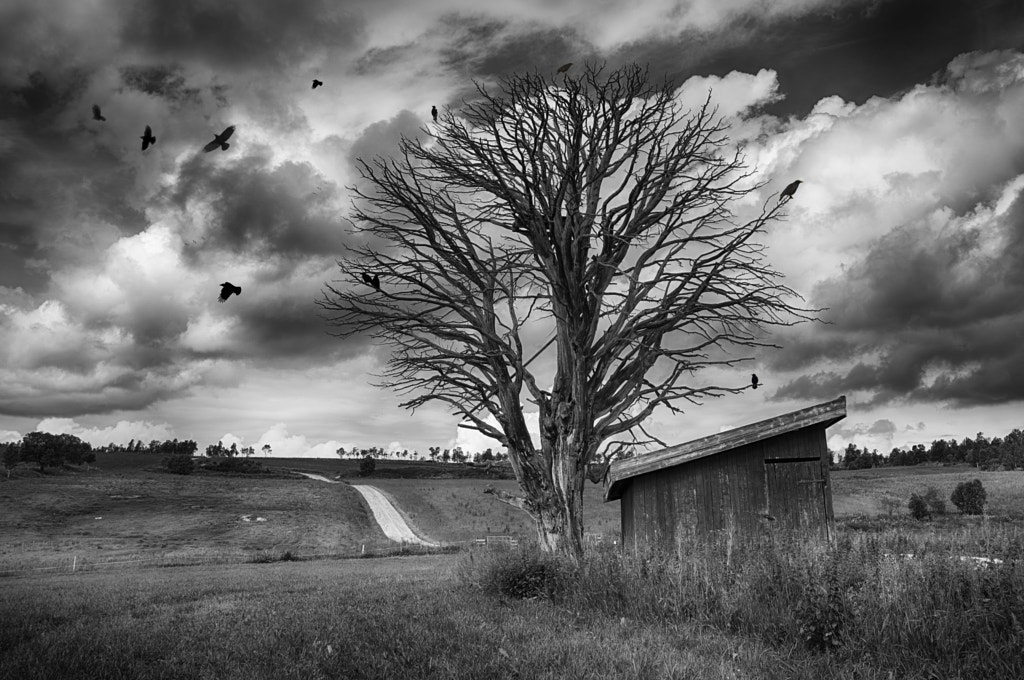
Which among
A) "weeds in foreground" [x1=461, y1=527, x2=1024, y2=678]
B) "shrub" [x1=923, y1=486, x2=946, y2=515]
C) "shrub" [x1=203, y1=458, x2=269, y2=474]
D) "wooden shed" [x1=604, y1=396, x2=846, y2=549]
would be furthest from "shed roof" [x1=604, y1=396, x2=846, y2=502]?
"shrub" [x1=203, y1=458, x2=269, y2=474]

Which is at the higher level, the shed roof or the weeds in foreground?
the shed roof

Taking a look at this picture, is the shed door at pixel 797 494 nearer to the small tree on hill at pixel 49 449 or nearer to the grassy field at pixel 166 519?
the grassy field at pixel 166 519

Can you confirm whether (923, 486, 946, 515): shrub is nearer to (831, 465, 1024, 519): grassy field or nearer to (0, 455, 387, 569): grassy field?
(831, 465, 1024, 519): grassy field

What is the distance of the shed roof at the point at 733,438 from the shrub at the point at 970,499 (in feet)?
118

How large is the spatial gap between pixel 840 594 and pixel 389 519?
6426 centimetres

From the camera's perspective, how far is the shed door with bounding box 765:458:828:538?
15.1 m

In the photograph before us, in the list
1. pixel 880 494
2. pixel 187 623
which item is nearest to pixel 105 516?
pixel 187 623

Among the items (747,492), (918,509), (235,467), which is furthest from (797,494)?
(235,467)

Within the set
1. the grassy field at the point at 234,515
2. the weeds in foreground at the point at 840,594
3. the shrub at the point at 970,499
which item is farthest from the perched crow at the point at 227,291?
the shrub at the point at 970,499

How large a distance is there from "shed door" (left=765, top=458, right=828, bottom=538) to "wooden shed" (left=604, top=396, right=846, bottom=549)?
0.02 m

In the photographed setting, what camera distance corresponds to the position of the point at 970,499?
1688 inches

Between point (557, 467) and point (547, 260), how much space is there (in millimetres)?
4241

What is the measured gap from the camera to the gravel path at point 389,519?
181 ft

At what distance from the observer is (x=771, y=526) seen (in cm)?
1490
